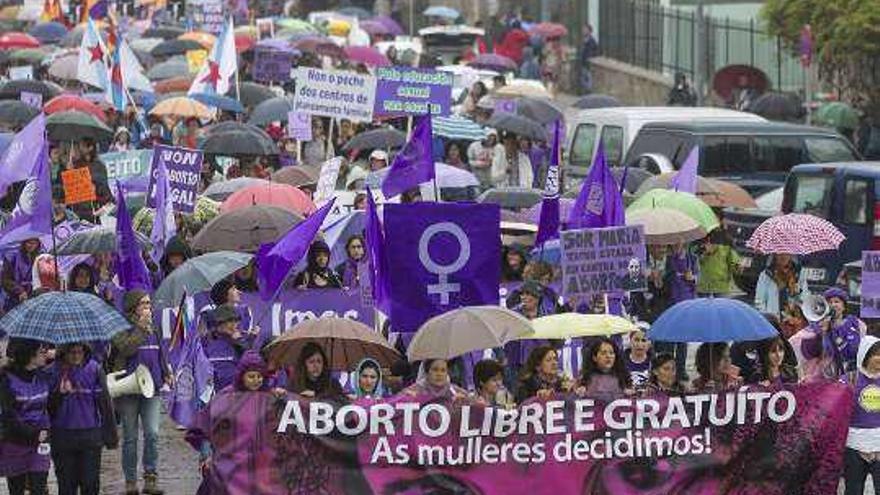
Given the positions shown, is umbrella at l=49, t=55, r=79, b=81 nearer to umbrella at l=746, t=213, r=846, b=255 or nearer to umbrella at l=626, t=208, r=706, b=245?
umbrella at l=626, t=208, r=706, b=245

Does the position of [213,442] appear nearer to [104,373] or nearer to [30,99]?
[104,373]

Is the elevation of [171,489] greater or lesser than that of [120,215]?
lesser

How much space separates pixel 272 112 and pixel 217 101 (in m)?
0.62

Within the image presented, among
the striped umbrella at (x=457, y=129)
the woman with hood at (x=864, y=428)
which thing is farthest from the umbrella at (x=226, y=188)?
the woman with hood at (x=864, y=428)

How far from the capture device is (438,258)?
1579 cm

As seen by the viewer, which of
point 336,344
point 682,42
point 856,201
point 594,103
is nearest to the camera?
point 336,344

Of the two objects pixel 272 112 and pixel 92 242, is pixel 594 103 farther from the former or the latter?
pixel 92 242

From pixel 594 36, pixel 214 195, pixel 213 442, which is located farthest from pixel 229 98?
pixel 594 36

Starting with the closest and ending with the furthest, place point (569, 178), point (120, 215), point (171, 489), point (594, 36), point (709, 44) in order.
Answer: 1. point (171, 489)
2. point (120, 215)
3. point (569, 178)
4. point (709, 44)
5. point (594, 36)

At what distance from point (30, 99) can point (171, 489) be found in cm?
1525

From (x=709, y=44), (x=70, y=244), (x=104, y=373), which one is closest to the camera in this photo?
(x=104, y=373)

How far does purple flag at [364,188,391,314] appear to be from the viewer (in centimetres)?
1595

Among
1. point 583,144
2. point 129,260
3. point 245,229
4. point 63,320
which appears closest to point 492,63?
point 583,144

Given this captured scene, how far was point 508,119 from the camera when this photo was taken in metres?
29.7
